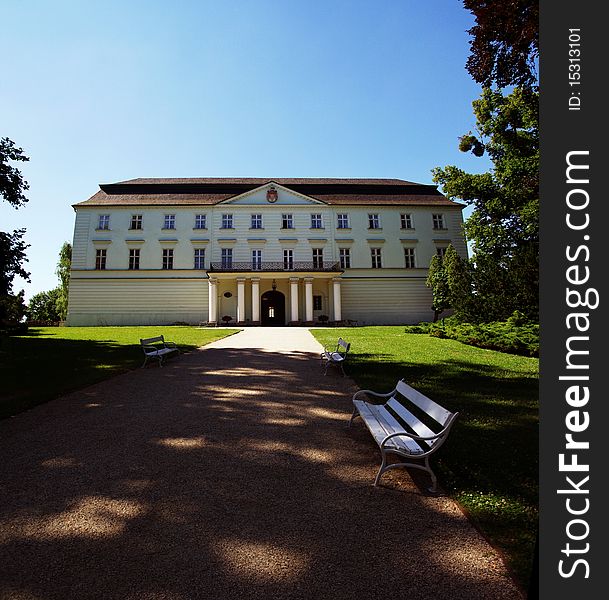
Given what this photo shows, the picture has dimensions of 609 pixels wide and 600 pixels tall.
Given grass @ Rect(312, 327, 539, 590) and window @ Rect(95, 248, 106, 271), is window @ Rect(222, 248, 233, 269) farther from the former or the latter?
grass @ Rect(312, 327, 539, 590)

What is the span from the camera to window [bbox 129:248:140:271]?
124 feet

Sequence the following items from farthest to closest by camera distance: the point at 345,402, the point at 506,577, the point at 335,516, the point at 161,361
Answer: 1. the point at 161,361
2. the point at 345,402
3. the point at 335,516
4. the point at 506,577

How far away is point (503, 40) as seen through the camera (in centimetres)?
756

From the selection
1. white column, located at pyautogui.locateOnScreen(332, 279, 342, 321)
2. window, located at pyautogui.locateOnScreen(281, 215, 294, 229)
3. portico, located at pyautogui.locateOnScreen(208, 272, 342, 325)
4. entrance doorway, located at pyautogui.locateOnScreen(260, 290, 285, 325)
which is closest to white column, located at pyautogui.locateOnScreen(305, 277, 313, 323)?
portico, located at pyautogui.locateOnScreen(208, 272, 342, 325)

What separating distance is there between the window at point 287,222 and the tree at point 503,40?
30769 millimetres

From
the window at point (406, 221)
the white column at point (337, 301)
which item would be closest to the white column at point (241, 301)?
the white column at point (337, 301)

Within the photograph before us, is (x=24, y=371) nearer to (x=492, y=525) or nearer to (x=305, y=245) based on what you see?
(x=492, y=525)

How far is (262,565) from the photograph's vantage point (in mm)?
2307

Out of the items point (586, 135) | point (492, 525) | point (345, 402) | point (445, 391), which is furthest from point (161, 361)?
point (586, 135)

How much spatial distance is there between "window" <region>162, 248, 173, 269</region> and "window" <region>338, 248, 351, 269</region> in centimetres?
1879

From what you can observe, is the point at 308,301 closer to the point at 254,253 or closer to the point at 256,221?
the point at 254,253

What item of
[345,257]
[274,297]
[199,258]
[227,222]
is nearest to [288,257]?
[274,297]

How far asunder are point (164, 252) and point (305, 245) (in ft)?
51.6

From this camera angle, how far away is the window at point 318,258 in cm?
3824
